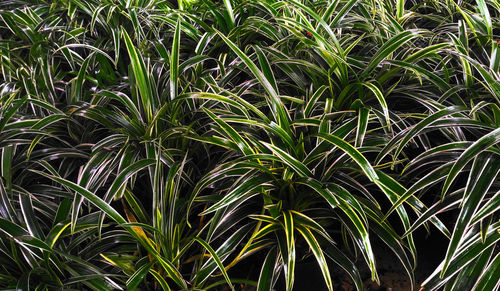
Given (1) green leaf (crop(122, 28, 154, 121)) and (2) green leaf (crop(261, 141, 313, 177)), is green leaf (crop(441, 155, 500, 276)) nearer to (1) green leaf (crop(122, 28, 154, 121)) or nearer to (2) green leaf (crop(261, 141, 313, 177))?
(2) green leaf (crop(261, 141, 313, 177))

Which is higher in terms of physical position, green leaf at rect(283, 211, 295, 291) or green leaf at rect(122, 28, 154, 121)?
green leaf at rect(122, 28, 154, 121)

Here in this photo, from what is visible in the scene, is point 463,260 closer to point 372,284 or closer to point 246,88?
point 372,284

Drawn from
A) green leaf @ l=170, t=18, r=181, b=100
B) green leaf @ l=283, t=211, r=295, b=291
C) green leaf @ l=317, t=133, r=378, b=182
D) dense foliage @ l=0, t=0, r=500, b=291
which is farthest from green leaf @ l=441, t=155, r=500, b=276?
green leaf @ l=170, t=18, r=181, b=100

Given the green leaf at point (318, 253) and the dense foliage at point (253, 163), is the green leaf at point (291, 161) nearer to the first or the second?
the dense foliage at point (253, 163)

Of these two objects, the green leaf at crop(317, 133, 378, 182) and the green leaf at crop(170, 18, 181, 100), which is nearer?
the green leaf at crop(317, 133, 378, 182)

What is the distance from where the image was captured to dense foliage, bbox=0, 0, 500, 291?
1126 millimetres

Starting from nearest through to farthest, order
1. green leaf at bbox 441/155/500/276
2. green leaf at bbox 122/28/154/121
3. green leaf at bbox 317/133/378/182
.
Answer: green leaf at bbox 441/155/500/276, green leaf at bbox 317/133/378/182, green leaf at bbox 122/28/154/121

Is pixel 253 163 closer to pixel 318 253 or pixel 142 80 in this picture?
pixel 318 253

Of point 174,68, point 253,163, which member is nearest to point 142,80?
point 174,68

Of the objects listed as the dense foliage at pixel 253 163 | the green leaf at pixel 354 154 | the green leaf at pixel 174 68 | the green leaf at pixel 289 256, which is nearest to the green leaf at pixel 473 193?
the dense foliage at pixel 253 163

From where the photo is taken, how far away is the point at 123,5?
2.06m

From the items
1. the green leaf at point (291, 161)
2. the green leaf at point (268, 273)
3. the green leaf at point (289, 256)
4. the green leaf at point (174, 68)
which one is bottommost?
the green leaf at point (268, 273)

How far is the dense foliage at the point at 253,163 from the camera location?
1126mm

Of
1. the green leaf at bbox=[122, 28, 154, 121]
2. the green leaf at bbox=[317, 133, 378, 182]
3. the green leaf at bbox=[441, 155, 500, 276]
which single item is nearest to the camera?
the green leaf at bbox=[441, 155, 500, 276]
